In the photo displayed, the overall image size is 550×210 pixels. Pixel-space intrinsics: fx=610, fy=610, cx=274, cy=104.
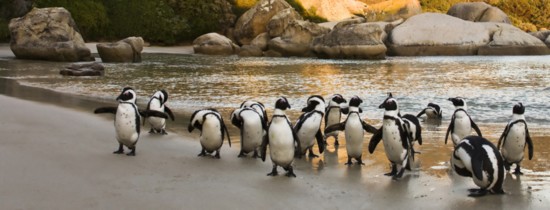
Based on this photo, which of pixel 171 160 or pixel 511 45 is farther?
pixel 511 45

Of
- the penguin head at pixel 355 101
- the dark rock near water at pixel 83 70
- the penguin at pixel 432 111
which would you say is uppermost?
the penguin head at pixel 355 101

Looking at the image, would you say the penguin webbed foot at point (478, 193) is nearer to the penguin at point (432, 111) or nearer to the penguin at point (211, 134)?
the penguin at point (211, 134)

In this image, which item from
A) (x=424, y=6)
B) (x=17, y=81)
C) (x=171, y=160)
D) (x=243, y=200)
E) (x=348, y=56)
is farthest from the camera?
(x=424, y=6)

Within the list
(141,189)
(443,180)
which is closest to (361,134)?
(443,180)

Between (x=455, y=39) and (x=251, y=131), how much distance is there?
2954 centimetres

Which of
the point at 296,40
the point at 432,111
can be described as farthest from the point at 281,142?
the point at 296,40

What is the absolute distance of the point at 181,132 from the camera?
746cm

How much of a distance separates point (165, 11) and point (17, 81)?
2725 cm

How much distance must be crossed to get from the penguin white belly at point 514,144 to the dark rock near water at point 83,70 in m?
13.1

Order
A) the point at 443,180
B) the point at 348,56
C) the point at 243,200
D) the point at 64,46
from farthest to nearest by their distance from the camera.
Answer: the point at 348,56, the point at 64,46, the point at 443,180, the point at 243,200

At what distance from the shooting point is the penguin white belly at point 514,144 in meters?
5.47

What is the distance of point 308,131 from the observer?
604cm

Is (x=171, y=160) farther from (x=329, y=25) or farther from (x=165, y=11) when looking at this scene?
(x=165, y=11)

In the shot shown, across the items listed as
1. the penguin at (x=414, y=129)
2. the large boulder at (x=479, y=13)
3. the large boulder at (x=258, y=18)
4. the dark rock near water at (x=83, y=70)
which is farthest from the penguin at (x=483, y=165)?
the large boulder at (x=479, y=13)
